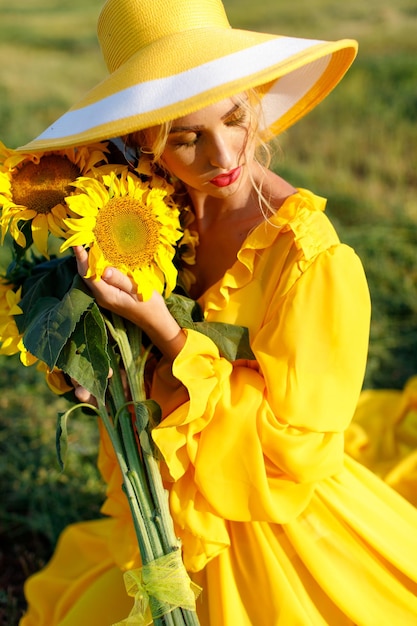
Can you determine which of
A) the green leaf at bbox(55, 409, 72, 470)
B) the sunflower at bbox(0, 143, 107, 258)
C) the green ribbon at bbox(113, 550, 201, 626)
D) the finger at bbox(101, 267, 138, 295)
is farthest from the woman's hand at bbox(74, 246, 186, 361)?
the green ribbon at bbox(113, 550, 201, 626)

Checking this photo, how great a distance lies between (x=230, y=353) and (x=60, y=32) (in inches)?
438

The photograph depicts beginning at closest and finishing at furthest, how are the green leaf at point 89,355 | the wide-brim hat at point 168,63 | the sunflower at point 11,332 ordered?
1. the wide-brim hat at point 168,63
2. the green leaf at point 89,355
3. the sunflower at point 11,332

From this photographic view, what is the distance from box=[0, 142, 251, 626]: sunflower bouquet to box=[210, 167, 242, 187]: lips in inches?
4.6

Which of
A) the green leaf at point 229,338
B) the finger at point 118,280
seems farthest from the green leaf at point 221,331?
the finger at point 118,280

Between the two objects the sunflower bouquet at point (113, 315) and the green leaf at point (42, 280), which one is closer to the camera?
the sunflower bouquet at point (113, 315)

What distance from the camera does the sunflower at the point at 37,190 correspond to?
5.36 ft

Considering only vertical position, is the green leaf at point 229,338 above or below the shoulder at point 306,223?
below

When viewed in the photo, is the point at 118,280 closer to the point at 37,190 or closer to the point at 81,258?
the point at 81,258

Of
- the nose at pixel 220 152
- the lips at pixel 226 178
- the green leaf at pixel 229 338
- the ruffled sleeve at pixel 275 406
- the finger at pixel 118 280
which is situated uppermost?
the nose at pixel 220 152

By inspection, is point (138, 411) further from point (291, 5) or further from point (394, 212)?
point (291, 5)

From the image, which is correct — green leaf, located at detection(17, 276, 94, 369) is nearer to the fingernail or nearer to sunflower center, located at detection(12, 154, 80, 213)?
the fingernail

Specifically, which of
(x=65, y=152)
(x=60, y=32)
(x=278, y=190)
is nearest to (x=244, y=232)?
(x=278, y=190)

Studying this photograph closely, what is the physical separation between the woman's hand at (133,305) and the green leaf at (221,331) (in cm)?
5

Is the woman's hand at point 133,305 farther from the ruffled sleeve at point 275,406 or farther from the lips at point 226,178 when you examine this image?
the lips at point 226,178
